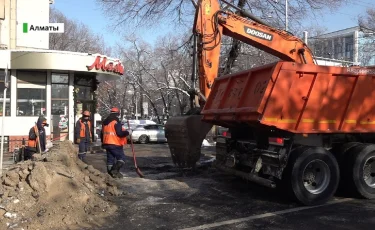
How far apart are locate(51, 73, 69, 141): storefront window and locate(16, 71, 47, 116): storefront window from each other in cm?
47

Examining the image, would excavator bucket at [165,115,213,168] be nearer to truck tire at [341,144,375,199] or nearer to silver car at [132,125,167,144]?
truck tire at [341,144,375,199]

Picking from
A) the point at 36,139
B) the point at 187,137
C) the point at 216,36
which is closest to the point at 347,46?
the point at 216,36

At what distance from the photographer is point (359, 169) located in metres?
7.96

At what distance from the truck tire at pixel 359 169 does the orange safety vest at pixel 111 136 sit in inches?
195

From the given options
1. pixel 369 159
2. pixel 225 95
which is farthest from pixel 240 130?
pixel 369 159

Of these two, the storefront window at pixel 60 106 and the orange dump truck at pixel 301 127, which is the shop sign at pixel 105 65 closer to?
the storefront window at pixel 60 106

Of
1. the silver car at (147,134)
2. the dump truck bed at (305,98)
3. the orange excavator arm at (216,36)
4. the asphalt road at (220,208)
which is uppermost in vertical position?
the orange excavator arm at (216,36)

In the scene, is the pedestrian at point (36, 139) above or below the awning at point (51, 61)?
below

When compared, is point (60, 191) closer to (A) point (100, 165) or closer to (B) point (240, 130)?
(B) point (240, 130)

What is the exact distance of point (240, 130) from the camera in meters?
9.41

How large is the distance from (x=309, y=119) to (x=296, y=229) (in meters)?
2.43

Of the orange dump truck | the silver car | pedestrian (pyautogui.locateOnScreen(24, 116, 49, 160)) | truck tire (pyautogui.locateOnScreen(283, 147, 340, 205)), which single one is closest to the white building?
pedestrian (pyautogui.locateOnScreen(24, 116, 49, 160))

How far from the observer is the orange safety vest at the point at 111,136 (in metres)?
9.69

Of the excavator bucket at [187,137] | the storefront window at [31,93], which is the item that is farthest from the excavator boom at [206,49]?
the storefront window at [31,93]
